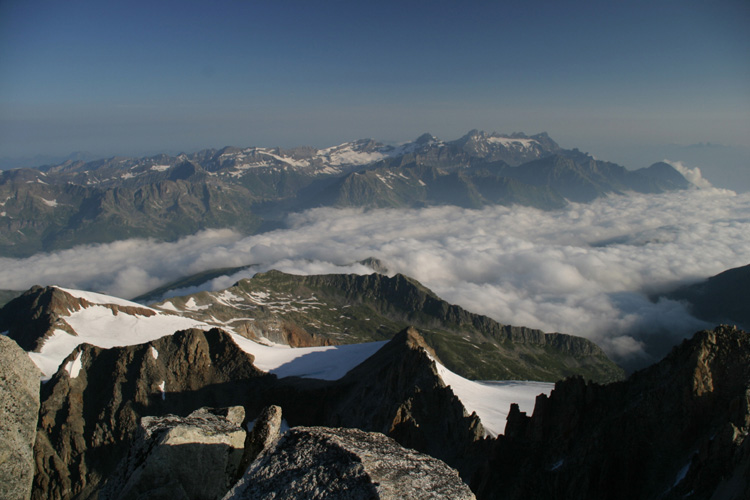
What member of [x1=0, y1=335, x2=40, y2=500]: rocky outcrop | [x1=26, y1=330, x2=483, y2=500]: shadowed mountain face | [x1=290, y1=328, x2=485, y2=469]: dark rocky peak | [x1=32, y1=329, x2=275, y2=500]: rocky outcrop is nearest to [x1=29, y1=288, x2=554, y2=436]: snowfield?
[x1=32, y1=329, x2=275, y2=500]: rocky outcrop

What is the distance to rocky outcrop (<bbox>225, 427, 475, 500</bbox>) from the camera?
11094 mm

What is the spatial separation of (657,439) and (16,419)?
49.1 m

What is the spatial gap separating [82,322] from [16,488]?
137360 millimetres

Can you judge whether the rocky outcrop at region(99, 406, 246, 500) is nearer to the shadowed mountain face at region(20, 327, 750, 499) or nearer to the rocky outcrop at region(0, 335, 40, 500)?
the rocky outcrop at region(0, 335, 40, 500)

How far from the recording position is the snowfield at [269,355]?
97.9m

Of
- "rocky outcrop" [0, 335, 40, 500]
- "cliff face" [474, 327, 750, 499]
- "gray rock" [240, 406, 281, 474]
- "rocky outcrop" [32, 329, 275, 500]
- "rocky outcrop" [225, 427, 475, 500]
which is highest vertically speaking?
"rocky outcrop" [225, 427, 475, 500]

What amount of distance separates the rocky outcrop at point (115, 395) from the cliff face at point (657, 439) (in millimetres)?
66734

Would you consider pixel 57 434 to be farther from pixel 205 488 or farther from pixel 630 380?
pixel 630 380

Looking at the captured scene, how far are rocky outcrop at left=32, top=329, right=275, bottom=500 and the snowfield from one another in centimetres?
364

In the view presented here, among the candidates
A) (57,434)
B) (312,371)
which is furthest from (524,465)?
(57,434)

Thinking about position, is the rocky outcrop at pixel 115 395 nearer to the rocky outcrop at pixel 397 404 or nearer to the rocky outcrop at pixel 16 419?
the rocky outcrop at pixel 397 404

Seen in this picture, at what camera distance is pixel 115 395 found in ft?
308

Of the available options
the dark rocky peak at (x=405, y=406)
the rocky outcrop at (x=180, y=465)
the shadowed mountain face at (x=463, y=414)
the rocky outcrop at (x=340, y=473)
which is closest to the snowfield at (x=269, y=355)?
the shadowed mountain face at (x=463, y=414)

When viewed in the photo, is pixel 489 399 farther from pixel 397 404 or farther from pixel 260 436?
pixel 260 436
